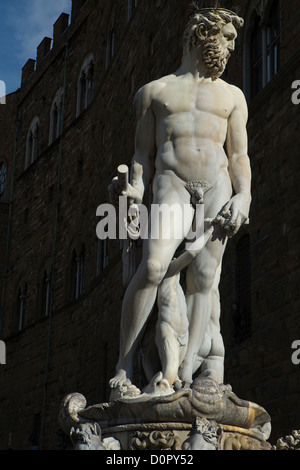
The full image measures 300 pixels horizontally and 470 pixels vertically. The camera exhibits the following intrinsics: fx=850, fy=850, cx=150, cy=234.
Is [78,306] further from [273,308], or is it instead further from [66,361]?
[273,308]

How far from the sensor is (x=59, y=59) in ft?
98.5

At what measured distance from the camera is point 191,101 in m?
6.10

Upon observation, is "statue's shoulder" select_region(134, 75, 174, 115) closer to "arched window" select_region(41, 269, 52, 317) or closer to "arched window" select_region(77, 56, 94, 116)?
"arched window" select_region(41, 269, 52, 317)

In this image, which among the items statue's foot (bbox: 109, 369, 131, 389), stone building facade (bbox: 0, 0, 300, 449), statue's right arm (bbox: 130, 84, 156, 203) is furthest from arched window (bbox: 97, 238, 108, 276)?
statue's foot (bbox: 109, 369, 131, 389)

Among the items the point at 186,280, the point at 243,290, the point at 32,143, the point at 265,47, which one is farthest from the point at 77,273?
the point at 186,280

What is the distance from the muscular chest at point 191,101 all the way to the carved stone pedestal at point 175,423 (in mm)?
1996

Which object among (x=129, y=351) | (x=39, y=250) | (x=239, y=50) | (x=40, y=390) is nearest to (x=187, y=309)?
(x=129, y=351)

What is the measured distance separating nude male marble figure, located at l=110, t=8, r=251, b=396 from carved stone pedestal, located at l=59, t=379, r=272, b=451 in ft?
0.92

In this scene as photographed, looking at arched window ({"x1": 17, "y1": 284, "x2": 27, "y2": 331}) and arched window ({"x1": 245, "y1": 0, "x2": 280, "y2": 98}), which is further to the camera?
arched window ({"x1": 17, "y1": 284, "x2": 27, "y2": 331})

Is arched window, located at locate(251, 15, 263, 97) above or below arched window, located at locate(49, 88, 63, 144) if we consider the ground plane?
below

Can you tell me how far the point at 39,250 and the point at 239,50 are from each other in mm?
15067

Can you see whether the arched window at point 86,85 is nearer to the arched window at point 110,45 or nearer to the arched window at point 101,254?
the arched window at point 110,45

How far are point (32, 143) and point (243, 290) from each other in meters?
20.2

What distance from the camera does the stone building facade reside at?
11.7 metres
